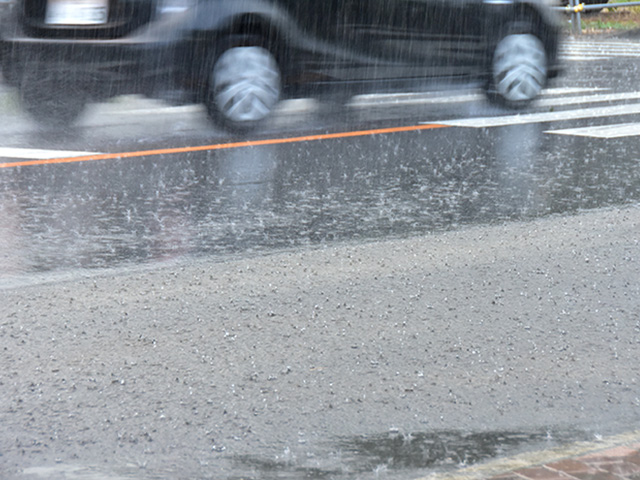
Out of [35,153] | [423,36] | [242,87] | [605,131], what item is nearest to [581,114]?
[605,131]

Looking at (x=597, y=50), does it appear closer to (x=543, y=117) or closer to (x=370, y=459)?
(x=543, y=117)

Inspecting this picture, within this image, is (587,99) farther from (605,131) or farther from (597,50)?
(597,50)

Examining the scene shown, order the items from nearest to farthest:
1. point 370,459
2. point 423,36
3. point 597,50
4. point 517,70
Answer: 1. point 370,459
2. point 423,36
3. point 517,70
4. point 597,50

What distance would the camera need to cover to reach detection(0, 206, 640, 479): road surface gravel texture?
3.32m

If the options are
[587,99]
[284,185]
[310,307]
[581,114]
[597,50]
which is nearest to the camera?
[310,307]

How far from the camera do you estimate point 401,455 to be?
317 centimetres

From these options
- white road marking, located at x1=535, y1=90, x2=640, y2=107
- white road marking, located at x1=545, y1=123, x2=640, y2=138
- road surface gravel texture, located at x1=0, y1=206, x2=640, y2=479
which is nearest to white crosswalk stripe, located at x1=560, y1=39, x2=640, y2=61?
white road marking, located at x1=535, y1=90, x2=640, y2=107

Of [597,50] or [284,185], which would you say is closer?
[284,185]

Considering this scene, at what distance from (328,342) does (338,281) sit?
0.84 meters

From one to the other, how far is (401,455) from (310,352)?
93 cm

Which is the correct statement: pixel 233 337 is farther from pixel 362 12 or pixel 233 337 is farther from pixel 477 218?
pixel 362 12

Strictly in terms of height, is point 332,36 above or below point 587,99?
below

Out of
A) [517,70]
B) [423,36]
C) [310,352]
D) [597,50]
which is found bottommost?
[310,352]

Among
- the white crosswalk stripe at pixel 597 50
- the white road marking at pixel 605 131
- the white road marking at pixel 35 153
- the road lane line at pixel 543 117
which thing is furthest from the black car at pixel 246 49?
the white crosswalk stripe at pixel 597 50
